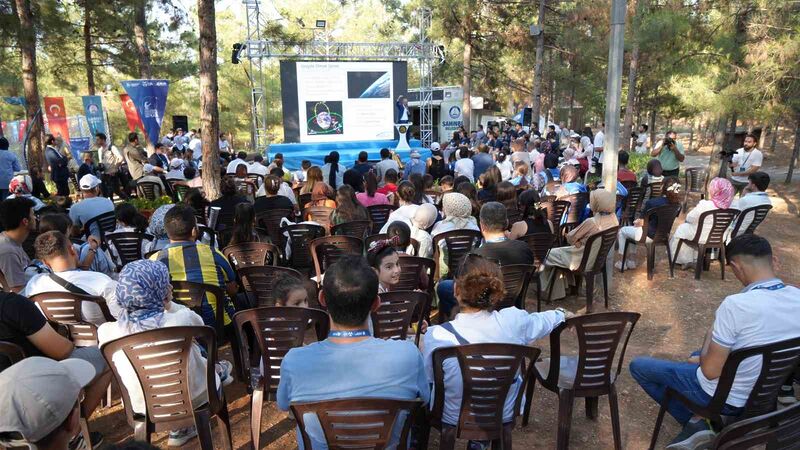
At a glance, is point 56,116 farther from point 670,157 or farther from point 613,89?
point 670,157

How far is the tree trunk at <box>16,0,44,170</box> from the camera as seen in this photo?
8.81 meters

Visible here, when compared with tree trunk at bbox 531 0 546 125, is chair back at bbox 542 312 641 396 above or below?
below

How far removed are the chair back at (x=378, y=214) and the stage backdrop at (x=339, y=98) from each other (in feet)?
A: 41.4

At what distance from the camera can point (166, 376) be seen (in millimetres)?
2398

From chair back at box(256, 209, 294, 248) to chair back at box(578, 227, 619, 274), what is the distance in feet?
10.5

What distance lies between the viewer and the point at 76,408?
163 cm

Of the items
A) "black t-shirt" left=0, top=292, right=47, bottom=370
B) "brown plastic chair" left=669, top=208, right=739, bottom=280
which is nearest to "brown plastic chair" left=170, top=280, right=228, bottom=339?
"black t-shirt" left=0, top=292, right=47, bottom=370

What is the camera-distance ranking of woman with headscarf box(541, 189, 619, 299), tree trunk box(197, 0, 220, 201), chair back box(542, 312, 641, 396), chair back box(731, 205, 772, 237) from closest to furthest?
chair back box(542, 312, 641, 396) < woman with headscarf box(541, 189, 619, 299) < chair back box(731, 205, 772, 237) < tree trunk box(197, 0, 220, 201)

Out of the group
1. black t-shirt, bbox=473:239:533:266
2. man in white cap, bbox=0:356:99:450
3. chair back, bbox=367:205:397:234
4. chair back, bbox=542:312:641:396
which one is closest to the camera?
man in white cap, bbox=0:356:99:450

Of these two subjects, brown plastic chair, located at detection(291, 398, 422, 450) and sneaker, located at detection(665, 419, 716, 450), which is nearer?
brown plastic chair, located at detection(291, 398, 422, 450)

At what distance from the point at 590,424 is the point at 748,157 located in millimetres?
7475

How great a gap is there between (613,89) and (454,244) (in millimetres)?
2234

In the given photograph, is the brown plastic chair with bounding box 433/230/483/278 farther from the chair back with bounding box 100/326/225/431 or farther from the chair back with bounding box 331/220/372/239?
the chair back with bounding box 100/326/225/431

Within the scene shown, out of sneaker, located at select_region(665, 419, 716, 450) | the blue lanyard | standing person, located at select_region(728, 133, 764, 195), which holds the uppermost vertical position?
standing person, located at select_region(728, 133, 764, 195)
